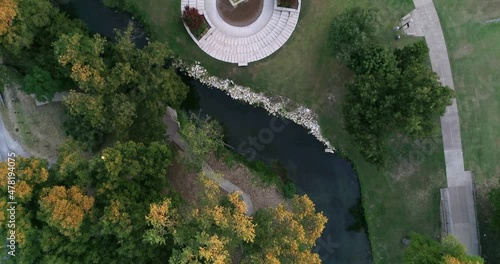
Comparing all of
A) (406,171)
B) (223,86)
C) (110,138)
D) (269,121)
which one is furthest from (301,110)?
(110,138)

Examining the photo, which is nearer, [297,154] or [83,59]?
[83,59]

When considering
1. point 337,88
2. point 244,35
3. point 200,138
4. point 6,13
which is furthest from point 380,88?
point 6,13

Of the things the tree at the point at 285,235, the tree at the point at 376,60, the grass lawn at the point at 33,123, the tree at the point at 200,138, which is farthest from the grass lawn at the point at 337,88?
the grass lawn at the point at 33,123

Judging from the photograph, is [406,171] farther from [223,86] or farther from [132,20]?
[132,20]

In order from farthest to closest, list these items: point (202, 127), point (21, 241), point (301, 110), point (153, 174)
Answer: point (301, 110) < point (202, 127) < point (153, 174) < point (21, 241)

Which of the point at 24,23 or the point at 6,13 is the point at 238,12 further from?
the point at 6,13

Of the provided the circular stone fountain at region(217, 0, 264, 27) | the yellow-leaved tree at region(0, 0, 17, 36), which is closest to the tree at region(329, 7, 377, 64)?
the circular stone fountain at region(217, 0, 264, 27)

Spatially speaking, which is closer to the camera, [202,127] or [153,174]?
[153,174]
